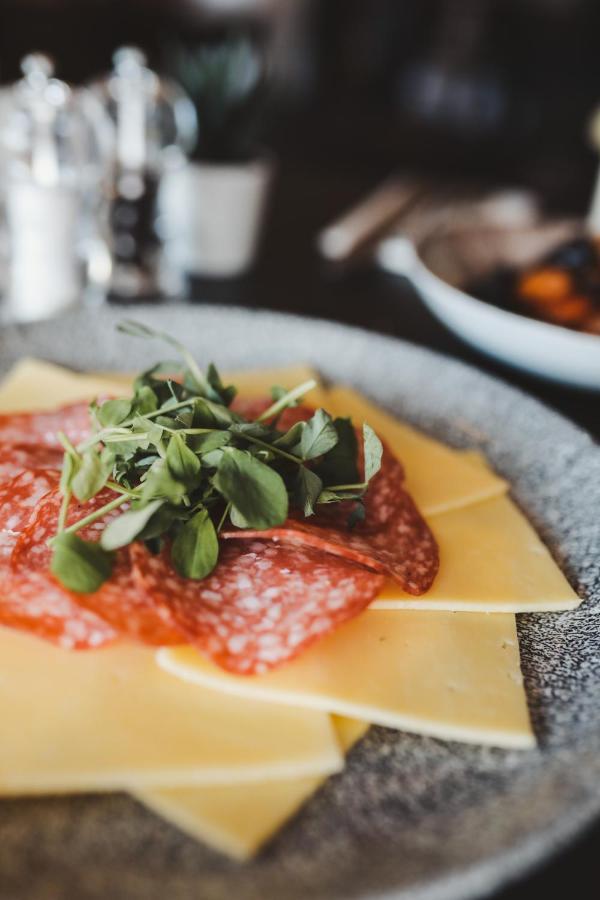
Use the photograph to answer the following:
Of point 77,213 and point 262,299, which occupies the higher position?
point 77,213

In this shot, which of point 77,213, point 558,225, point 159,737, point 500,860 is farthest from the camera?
point 558,225

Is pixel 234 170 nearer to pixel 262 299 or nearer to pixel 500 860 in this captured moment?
pixel 262 299

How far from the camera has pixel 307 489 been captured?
2.65ft

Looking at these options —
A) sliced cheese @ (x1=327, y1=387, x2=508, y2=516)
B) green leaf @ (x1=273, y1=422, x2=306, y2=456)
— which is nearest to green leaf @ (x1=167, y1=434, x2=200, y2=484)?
green leaf @ (x1=273, y1=422, x2=306, y2=456)

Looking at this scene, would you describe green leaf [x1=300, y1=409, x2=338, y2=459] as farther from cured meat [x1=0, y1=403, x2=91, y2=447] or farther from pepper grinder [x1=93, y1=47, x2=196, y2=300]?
pepper grinder [x1=93, y1=47, x2=196, y2=300]

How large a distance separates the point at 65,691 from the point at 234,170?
3.87 feet

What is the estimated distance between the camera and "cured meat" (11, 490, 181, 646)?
70cm

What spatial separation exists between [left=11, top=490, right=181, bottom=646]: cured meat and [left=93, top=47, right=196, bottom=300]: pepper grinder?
0.88 meters

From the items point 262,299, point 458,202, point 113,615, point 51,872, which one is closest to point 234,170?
point 262,299

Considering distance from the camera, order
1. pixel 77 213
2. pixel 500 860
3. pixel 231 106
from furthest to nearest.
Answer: pixel 231 106 < pixel 77 213 < pixel 500 860

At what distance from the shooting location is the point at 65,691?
689 mm

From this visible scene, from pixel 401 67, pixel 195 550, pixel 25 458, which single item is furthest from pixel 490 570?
pixel 401 67

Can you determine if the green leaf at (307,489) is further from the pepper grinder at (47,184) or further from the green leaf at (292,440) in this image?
the pepper grinder at (47,184)

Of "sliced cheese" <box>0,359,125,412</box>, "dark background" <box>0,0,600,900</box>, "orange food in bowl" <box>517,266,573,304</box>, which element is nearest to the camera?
"sliced cheese" <box>0,359,125,412</box>
